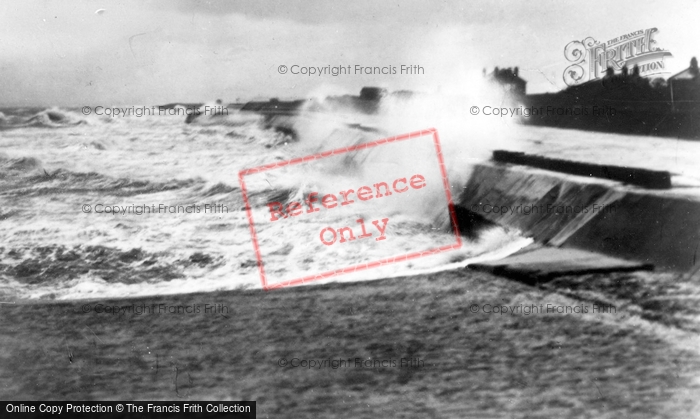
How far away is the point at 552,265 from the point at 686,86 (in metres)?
0.71

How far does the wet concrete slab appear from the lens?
6.15 ft

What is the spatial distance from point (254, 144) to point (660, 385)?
1489 mm

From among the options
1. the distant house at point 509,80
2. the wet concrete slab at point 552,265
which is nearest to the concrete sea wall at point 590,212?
the wet concrete slab at point 552,265

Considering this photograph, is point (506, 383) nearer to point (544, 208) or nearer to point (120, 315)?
point (544, 208)

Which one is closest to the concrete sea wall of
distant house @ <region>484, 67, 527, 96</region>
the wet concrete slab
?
the wet concrete slab

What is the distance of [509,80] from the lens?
74.7 inches

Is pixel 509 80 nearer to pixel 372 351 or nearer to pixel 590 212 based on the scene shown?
pixel 590 212

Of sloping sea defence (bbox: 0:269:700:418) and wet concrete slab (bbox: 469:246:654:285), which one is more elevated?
wet concrete slab (bbox: 469:246:654:285)

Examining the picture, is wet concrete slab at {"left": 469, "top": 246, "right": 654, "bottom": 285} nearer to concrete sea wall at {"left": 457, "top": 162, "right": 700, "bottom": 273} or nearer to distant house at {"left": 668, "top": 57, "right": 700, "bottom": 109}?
concrete sea wall at {"left": 457, "top": 162, "right": 700, "bottom": 273}

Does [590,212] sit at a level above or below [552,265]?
above

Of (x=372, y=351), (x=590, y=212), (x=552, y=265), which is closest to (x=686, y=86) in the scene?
(x=590, y=212)

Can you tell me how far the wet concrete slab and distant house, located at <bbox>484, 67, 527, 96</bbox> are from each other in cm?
51

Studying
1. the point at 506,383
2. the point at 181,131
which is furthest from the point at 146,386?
the point at 506,383

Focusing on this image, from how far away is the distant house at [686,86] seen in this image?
189 centimetres
